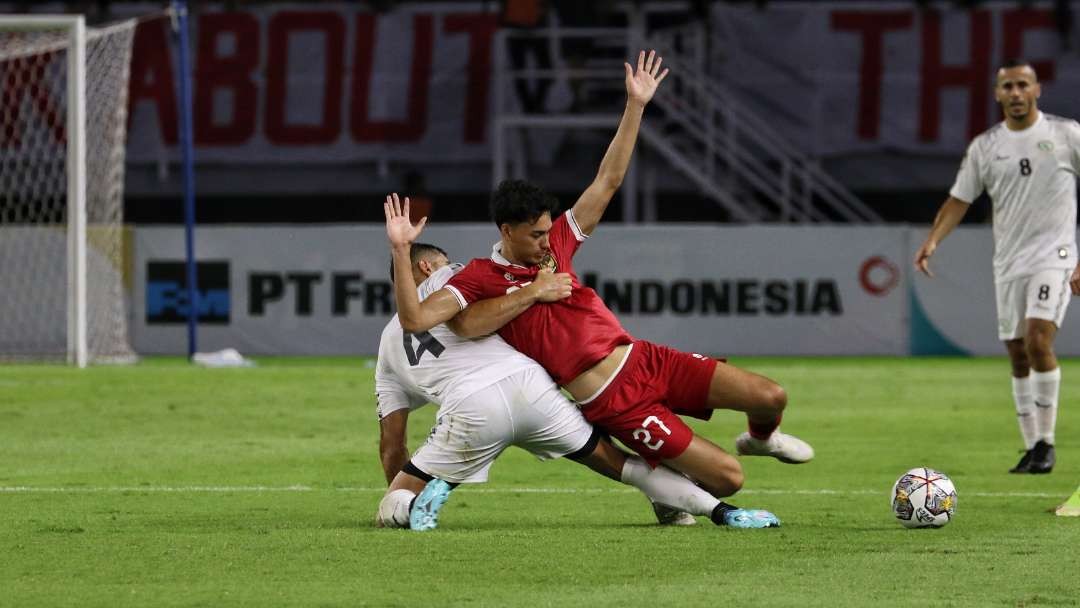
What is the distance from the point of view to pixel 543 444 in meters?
8.18

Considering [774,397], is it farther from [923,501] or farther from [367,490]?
[367,490]

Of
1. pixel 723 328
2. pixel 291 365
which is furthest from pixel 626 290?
pixel 291 365

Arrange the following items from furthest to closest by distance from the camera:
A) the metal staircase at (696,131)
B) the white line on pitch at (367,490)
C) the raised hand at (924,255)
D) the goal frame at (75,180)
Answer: the metal staircase at (696,131) → the goal frame at (75,180) → the raised hand at (924,255) → the white line on pitch at (367,490)

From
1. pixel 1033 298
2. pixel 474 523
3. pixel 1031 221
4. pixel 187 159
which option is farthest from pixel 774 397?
pixel 187 159

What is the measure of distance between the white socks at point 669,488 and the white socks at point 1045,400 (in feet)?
11.6

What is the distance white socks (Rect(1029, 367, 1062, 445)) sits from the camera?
11031mm

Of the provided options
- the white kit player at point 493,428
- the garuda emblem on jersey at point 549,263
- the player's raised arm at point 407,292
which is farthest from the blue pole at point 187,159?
the player's raised arm at point 407,292

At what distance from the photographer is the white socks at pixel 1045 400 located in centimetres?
1103

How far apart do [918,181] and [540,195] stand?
19.9m

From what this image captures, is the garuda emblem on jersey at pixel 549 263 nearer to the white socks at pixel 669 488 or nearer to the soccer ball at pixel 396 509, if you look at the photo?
the white socks at pixel 669 488

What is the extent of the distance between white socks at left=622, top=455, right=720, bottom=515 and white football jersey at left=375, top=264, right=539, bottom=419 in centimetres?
63

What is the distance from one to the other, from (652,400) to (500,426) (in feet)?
2.17

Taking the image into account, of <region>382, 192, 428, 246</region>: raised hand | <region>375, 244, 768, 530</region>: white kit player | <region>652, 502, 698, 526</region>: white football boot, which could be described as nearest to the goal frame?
<region>375, 244, 768, 530</region>: white kit player

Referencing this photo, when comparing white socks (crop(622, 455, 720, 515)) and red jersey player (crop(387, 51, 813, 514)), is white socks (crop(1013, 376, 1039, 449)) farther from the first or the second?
white socks (crop(622, 455, 720, 515))
